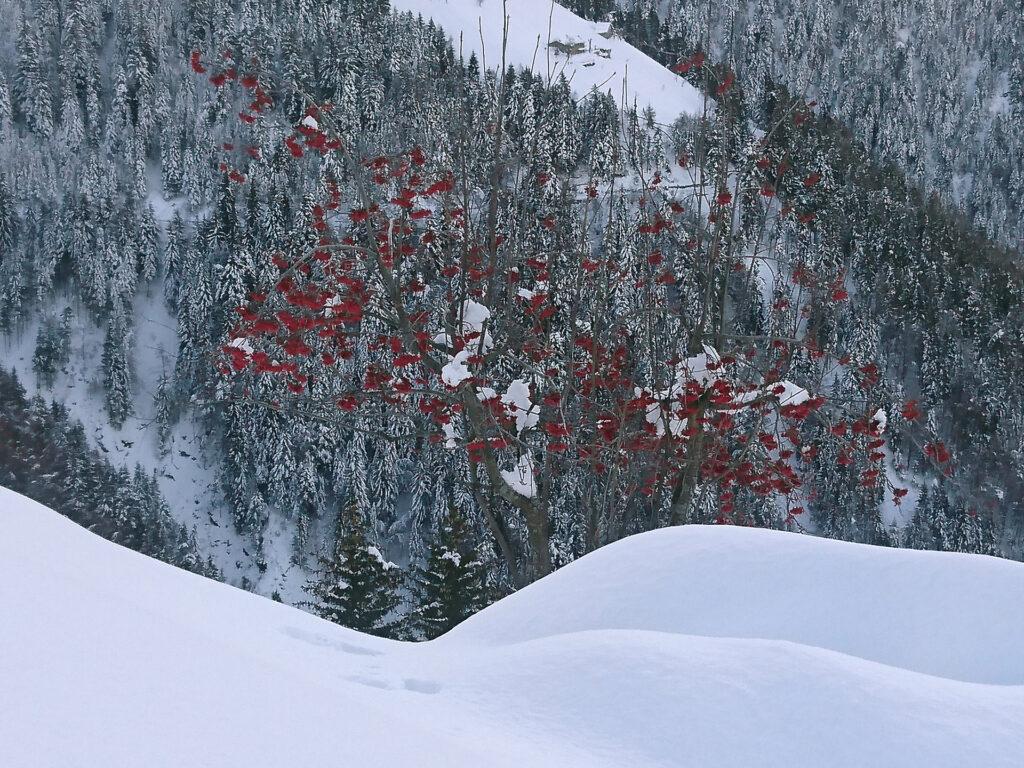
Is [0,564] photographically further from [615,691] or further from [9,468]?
[9,468]

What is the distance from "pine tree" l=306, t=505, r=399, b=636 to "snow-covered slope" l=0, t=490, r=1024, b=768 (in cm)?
1135

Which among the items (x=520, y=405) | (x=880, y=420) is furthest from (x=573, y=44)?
(x=520, y=405)

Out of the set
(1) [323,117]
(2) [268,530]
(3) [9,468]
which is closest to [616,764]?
(1) [323,117]

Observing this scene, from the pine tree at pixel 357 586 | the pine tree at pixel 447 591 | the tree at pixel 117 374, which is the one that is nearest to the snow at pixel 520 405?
the pine tree at pixel 447 591

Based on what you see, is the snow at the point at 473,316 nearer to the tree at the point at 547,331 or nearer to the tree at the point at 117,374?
the tree at the point at 547,331

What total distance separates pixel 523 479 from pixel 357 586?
33.3ft

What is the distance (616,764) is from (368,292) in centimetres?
290

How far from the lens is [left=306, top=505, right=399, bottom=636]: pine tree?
13.2 meters

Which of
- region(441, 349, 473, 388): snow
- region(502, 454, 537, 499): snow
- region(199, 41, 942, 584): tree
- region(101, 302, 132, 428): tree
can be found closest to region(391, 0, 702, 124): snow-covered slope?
region(101, 302, 132, 428): tree

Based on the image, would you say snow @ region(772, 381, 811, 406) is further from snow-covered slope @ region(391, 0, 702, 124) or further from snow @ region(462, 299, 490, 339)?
snow-covered slope @ region(391, 0, 702, 124)

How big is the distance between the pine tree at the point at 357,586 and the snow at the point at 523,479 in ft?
31.5

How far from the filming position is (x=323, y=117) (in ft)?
13.1

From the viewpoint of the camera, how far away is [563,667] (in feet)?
5.79

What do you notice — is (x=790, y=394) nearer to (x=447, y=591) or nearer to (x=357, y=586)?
(x=447, y=591)
